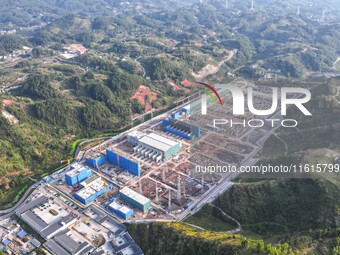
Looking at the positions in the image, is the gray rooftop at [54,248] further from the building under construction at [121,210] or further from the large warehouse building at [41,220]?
the building under construction at [121,210]

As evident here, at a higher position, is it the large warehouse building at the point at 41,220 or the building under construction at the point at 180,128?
the building under construction at the point at 180,128

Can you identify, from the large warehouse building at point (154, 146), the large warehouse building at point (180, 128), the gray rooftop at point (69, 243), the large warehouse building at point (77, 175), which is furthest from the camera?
the large warehouse building at point (180, 128)

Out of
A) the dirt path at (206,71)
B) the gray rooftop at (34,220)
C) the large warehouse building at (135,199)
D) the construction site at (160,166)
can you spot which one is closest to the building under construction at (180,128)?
the construction site at (160,166)

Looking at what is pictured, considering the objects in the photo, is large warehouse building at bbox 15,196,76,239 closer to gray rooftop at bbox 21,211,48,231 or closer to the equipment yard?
gray rooftop at bbox 21,211,48,231

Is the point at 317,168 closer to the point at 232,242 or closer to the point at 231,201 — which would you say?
the point at 231,201

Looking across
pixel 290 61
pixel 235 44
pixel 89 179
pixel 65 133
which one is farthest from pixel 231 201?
pixel 235 44

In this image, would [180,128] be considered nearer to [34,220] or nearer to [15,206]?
[34,220]

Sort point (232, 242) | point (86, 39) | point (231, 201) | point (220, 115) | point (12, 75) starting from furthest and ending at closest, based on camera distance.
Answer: point (86, 39) < point (12, 75) < point (220, 115) < point (231, 201) < point (232, 242)

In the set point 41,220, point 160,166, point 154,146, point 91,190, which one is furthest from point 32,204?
point 154,146

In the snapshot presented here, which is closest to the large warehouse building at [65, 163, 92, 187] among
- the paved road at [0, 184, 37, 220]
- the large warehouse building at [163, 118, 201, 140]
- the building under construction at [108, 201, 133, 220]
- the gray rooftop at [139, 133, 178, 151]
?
the paved road at [0, 184, 37, 220]
